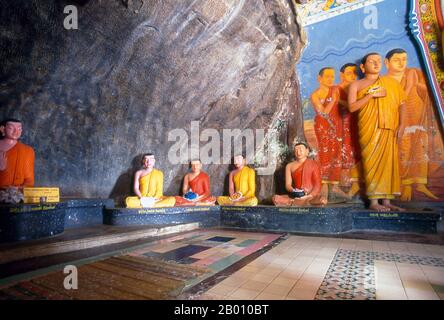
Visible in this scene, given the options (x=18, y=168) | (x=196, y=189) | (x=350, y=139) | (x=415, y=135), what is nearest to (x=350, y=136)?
(x=350, y=139)

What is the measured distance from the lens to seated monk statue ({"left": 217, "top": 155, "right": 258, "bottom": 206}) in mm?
6502

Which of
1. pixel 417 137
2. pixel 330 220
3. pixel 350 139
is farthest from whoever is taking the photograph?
pixel 350 139

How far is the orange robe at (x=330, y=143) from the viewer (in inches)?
296

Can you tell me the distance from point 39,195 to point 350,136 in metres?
7.32

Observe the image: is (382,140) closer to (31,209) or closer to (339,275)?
(339,275)

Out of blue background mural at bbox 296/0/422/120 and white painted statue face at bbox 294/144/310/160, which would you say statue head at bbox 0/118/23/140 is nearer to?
white painted statue face at bbox 294/144/310/160

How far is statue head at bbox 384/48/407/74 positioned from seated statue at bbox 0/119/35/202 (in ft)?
27.7

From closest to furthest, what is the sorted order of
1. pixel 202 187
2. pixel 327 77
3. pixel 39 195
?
1. pixel 39 195
2. pixel 202 187
3. pixel 327 77

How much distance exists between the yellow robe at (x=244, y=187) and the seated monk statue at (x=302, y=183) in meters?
0.76

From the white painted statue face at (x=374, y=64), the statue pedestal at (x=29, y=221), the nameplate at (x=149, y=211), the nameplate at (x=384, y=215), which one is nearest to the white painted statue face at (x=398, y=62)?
the white painted statue face at (x=374, y=64)

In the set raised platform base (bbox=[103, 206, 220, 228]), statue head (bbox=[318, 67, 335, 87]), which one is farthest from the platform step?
statue head (bbox=[318, 67, 335, 87])

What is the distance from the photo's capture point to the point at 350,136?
7.42 m
